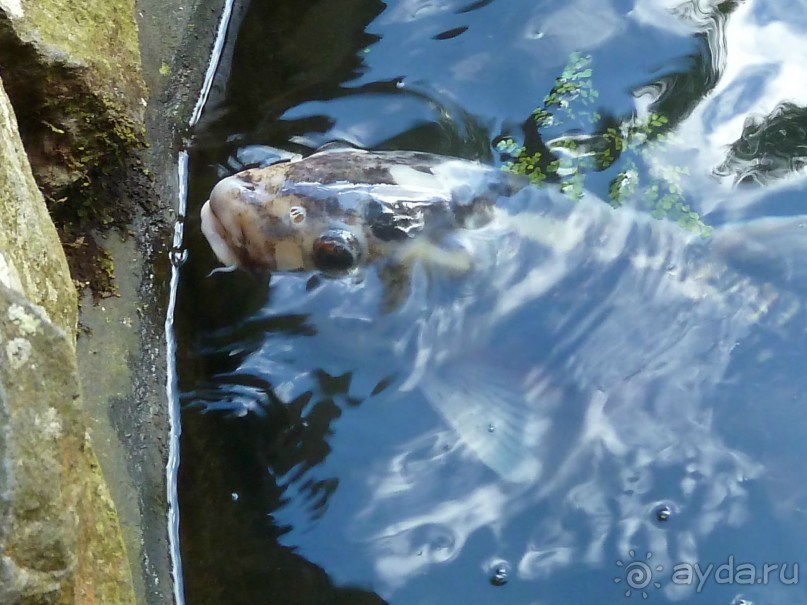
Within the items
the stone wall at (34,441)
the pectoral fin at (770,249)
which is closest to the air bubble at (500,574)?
the stone wall at (34,441)

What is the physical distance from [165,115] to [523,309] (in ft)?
6.07

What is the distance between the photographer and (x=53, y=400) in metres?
1.79

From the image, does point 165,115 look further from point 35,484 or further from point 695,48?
point 695,48

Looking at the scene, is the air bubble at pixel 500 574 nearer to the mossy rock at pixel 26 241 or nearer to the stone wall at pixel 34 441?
the stone wall at pixel 34 441

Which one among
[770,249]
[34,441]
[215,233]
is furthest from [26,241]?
[770,249]

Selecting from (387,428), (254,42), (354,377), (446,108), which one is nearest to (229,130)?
(254,42)

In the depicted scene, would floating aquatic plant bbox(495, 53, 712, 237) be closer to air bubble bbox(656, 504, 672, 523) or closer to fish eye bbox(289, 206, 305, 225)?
fish eye bbox(289, 206, 305, 225)

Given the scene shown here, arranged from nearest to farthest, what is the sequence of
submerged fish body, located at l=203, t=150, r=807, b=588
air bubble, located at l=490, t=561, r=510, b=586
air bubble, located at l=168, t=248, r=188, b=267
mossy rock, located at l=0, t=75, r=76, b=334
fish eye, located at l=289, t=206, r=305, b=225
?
mossy rock, located at l=0, t=75, r=76, b=334, air bubble, located at l=490, t=561, r=510, b=586, submerged fish body, located at l=203, t=150, r=807, b=588, fish eye, located at l=289, t=206, r=305, b=225, air bubble, located at l=168, t=248, r=188, b=267

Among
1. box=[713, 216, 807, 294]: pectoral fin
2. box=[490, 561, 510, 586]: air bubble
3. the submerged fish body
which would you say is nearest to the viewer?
box=[490, 561, 510, 586]: air bubble

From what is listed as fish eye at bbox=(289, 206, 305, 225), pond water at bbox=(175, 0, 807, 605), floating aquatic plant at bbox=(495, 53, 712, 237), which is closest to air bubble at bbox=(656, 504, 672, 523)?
pond water at bbox=(175, 0, 807, 605)

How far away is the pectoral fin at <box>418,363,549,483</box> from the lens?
319 centimetres

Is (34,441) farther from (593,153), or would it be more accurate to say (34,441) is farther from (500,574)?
(593,153)

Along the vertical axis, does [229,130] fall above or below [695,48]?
above

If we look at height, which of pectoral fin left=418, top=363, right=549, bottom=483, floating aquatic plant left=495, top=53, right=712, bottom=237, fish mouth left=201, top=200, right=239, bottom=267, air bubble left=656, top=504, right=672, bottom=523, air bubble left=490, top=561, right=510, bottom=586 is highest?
fish mouth left=201, top=200, right=239, bottom=267
